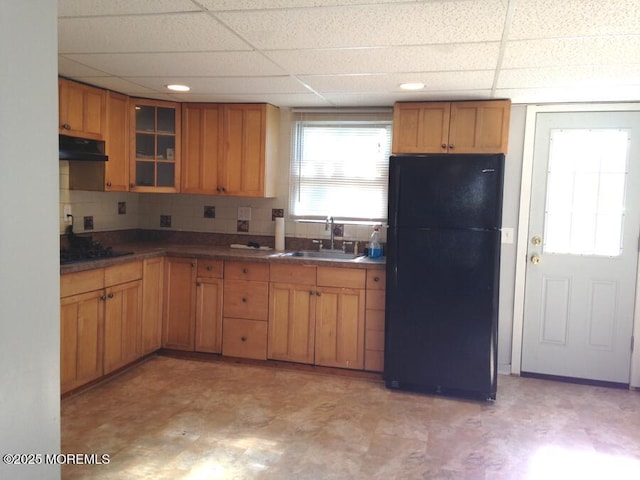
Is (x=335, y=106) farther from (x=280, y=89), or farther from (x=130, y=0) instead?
(x=130, y=0)

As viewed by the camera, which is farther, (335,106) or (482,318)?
(335,106)

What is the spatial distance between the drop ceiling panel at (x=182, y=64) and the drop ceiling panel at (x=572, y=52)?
1.28 metres

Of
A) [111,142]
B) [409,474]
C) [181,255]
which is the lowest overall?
[409,474]

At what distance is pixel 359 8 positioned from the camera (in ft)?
6.34

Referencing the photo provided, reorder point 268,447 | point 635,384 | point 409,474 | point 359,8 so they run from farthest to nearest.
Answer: point 635,384
point 268,447
point 409,474
point 359,8

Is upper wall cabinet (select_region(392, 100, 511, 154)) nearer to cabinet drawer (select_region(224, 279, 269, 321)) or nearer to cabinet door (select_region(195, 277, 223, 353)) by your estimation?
cabinet drawer (select_region(224, 279, 269, 321))

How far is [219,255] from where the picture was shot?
4.02m

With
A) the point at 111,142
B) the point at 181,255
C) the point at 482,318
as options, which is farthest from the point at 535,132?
the point at 111,142

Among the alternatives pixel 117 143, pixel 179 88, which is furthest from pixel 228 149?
pixel 117 143

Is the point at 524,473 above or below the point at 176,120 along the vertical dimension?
below

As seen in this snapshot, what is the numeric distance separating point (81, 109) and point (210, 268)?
1476 mm

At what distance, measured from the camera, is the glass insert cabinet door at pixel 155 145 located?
411 cm

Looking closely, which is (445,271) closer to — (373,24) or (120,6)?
(373,24)

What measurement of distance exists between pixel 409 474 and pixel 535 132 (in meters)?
2.65
